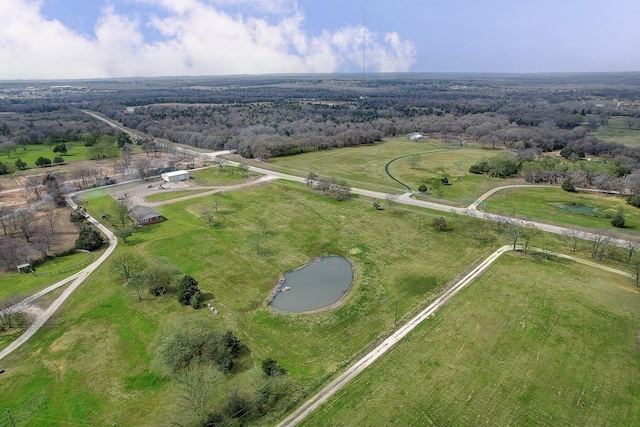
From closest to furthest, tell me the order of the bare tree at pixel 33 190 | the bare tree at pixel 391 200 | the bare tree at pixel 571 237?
the bare tree at pixel 571 237, the bare tree at pixel 391 200, the bare tree at pixel 33 190

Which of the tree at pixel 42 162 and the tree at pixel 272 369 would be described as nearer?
the tree at pixel 272 369

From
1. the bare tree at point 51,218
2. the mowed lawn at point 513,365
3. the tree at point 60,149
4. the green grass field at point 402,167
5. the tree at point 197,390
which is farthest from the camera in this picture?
the tree at point 60,149

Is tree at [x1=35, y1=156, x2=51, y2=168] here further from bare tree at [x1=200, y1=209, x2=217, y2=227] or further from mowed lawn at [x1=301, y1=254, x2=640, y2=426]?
mowed lawn at [x1=301, y1=254, x2=640, y2=426]

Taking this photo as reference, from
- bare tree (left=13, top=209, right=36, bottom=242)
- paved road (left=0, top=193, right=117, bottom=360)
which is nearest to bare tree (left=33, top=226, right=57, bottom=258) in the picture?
bare tree (left=13, top=209, right=36, bottom=242)

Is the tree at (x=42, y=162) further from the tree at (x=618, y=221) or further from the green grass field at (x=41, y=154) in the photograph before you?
the tree at (x=618, y=221)

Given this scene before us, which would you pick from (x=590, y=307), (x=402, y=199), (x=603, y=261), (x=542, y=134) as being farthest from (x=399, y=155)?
(x=590, y=307)

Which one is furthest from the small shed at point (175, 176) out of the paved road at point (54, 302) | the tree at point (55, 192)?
the paved road at point (54, 302)

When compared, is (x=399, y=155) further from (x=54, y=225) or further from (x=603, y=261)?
(x=54, y=225)
